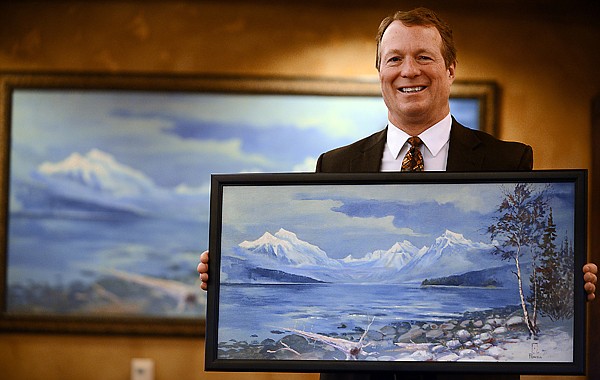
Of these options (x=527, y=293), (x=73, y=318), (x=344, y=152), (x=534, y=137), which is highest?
(x=534, y=137)

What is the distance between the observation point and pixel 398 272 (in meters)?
1.73

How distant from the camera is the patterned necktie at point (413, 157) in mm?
1893

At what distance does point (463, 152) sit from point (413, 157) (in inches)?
4.7

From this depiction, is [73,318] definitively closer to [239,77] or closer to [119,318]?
[119,318]

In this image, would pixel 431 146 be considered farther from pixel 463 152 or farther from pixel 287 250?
pixel 287 250

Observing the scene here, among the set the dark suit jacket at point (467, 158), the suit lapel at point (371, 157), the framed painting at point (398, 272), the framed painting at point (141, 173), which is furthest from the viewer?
the framed painting at point (141, 173)

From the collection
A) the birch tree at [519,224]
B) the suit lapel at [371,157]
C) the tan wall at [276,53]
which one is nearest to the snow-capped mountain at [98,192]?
the tan wall at [276,53]

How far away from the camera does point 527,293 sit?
1688mm

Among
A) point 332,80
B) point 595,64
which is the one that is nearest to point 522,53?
point 595,64

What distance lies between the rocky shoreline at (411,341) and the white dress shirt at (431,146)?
40cm

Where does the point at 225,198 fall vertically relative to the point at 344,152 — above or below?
below

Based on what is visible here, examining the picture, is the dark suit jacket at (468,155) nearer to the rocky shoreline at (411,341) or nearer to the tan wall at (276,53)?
the rocky shoreline at (411,341)

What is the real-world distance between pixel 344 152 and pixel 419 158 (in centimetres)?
22

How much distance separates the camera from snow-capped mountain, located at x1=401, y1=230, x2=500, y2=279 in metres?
1.72
